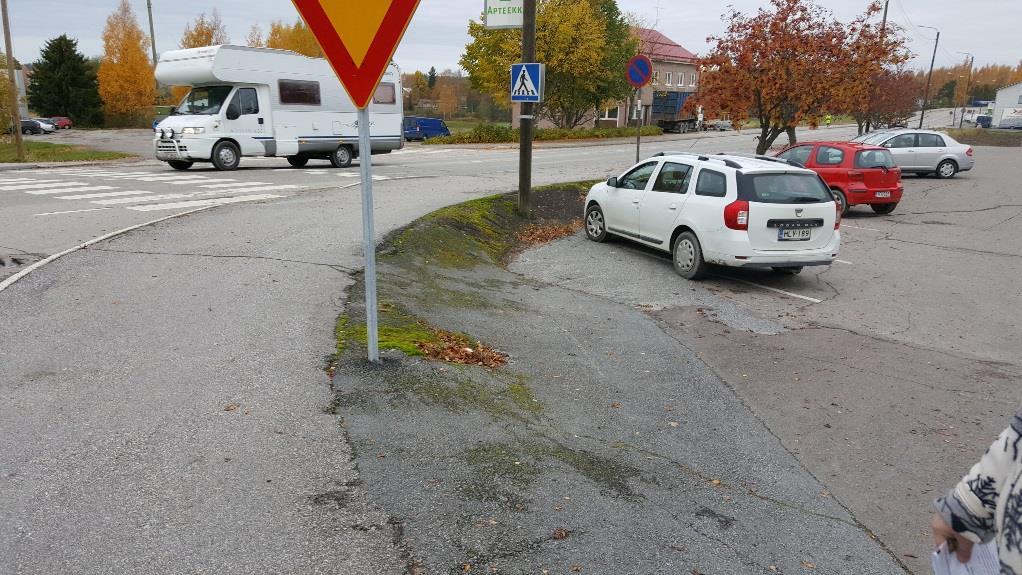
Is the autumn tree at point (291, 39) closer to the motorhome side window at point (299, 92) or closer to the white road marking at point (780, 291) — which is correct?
the motorhome side window at point (299, 92)

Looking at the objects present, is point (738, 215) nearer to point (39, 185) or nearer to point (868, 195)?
point (868, 195)

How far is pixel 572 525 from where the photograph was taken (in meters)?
3.46

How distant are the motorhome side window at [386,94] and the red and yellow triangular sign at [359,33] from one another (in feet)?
67.3

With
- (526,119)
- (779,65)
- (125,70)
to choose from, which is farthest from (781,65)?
(125,70)

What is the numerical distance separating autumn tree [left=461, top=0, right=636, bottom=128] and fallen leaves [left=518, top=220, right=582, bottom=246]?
3091 cm

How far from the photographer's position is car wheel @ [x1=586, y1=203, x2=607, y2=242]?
12.5 meters

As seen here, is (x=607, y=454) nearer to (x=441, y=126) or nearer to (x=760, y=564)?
(x=760, y=564)

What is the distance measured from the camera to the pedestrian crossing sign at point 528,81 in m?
12.8

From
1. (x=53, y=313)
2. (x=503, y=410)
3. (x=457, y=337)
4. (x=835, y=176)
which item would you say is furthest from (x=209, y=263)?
(x=835, y=176)

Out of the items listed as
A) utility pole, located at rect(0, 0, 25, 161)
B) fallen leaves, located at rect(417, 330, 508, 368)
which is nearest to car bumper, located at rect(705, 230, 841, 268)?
A: fallen leaves, located at rect(417, 330, 508, 368)

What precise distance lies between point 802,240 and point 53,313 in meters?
8.59

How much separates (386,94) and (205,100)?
6314mm

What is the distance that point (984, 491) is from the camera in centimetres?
182

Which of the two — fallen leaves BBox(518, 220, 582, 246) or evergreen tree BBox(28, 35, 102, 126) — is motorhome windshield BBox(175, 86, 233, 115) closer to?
fallen leaves BBox(518, 220, 582, 246)
